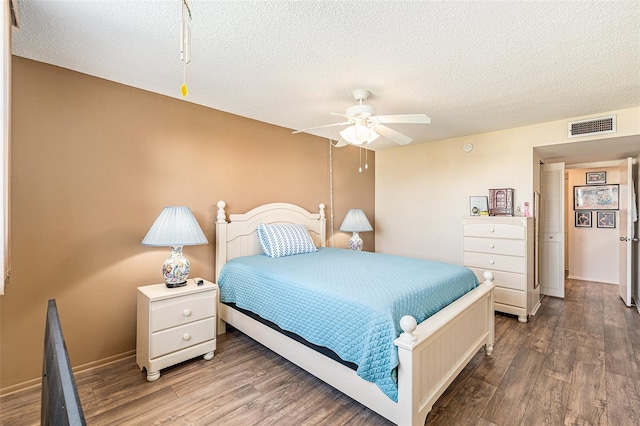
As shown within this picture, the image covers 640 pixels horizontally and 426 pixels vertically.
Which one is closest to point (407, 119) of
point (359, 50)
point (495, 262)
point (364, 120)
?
point (364, 120)

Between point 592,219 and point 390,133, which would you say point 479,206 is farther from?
point 592,219

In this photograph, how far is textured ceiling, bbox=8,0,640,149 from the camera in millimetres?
1567

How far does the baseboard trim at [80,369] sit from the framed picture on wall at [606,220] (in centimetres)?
691

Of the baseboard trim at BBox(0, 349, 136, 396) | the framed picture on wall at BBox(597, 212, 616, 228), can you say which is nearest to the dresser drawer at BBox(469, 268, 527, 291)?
the framed picture on wall at BBox(597, 212, 616, 228)

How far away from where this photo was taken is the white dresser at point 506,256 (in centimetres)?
333

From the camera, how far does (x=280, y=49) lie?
6.33 ft

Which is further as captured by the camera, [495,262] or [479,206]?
[479,206]

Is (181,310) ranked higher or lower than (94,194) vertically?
lower

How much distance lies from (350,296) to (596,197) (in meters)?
5.68

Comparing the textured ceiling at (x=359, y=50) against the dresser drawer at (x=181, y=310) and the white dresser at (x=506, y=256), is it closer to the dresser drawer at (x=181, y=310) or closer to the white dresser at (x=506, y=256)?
the white dresser at (x=506, y=256)

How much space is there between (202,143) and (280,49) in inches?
55.3

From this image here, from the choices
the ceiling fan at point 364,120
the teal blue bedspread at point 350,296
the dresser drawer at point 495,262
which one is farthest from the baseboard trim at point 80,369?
the dresser drawer at point 495,262

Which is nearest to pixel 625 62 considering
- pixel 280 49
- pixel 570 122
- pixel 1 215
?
pixel 570 122

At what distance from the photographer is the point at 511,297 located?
3408 mm
